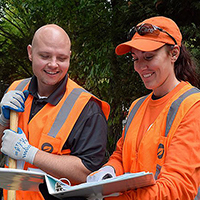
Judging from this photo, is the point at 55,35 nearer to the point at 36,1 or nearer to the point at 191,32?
the point at 191,32

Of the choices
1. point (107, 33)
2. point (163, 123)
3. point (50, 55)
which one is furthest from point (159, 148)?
point (107, 33)

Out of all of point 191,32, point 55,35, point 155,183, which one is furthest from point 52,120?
point 191,32

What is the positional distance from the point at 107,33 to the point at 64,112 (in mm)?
2981

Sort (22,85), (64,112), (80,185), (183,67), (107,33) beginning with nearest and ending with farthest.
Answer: (80,185)
(183,67)
(64,112)
(22,85)
(107,33)

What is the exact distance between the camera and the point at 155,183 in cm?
154

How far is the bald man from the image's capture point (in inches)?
88.7

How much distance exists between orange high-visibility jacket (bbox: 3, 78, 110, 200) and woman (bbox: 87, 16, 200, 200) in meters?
0.43

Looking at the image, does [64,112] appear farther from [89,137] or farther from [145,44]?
[145,44]

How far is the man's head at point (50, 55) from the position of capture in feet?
8.01

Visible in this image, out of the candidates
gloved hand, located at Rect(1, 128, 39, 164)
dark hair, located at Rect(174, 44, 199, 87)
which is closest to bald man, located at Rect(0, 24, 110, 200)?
gloved hand, located at Rect(1, 128, 39, 164)

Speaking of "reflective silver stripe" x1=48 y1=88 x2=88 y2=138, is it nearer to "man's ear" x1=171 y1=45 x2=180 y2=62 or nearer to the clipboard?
the clipboard

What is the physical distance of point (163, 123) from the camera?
70.3 inches

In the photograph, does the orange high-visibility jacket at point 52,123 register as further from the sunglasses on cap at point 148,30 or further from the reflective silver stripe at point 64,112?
the sunglasses on cap at point 148,30

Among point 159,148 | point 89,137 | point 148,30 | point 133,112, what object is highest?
point 148,30
